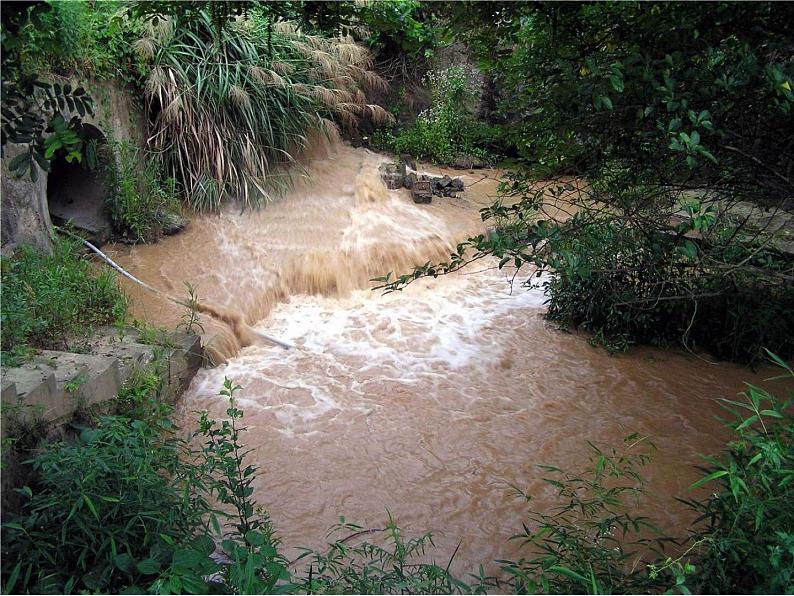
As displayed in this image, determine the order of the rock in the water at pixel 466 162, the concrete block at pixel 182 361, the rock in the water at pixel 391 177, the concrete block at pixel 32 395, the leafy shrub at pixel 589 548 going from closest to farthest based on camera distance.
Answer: the leafy shrub at pixel 589 548 → the concrete block at pixel 32 395 → the concrete block at pixel 182 361 → the rock in the water at pixel 391 177 → the rock in the water at pixel 466 162

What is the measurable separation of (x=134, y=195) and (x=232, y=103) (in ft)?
5.60

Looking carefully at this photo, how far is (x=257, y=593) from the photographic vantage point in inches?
76.6

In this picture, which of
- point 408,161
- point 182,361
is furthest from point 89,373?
point 408,161

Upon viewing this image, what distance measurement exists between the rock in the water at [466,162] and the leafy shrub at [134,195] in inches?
184

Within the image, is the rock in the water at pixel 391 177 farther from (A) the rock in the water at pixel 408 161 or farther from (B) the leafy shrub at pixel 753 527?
(B) the leafy shrub at pixel 753 527

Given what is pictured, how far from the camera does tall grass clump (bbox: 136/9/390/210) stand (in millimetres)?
6871

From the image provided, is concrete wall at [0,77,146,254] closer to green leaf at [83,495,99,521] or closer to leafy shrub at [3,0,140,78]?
leafy shrub at [3,0,140,78]

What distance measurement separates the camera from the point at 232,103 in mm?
7223

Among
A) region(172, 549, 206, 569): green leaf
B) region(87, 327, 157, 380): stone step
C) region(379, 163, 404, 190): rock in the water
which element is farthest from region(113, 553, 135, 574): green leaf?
region(379, 163, 404, 190): rock in the water

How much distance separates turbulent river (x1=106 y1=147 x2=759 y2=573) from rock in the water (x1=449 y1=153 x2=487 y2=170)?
224 centimetres

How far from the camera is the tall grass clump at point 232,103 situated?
6871 mm

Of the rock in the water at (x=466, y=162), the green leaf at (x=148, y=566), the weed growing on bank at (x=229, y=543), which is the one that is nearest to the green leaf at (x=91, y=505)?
the weed growing on bank at (x=229, y=543)

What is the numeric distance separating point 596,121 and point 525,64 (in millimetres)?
540

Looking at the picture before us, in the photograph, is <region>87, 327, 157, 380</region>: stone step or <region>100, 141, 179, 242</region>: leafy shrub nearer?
<region>87, 327, 157, 380</region>: stone step
